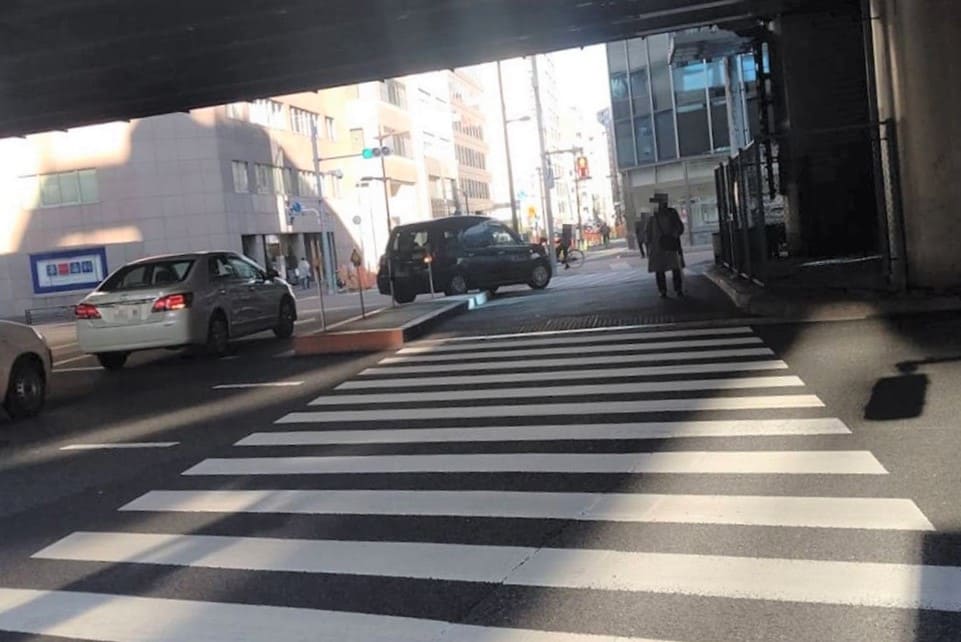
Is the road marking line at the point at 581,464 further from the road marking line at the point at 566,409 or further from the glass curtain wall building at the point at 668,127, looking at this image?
the glass curtain wall building at the point at 668,127

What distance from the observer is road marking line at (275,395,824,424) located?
7910mm

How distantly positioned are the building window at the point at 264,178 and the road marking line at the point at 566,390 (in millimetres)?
45028

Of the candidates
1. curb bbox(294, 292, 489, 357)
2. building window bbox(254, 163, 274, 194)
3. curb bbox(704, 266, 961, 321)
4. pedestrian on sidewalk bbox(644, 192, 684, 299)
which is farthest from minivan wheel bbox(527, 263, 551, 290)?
building window bbox(254, 163, 274, 194)

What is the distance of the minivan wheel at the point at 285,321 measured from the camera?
686 inches

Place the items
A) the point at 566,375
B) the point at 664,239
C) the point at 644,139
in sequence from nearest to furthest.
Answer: the point at 566,375, the point at 664,239, the point at 644,139

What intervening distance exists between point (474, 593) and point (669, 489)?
1.85m

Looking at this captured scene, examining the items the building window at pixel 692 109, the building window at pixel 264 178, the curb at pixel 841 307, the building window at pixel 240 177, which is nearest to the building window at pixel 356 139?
the building window at pixel 264 178

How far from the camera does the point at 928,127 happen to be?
1217cm

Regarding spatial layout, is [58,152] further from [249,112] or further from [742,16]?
[742,16]

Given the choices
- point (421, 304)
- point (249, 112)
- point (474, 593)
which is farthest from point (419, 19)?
point (249, 112)

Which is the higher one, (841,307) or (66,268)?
(66,268)

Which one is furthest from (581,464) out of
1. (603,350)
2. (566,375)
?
(603,350)

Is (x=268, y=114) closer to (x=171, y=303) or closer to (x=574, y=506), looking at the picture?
(x=171, y=303)

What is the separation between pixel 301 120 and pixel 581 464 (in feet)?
183
